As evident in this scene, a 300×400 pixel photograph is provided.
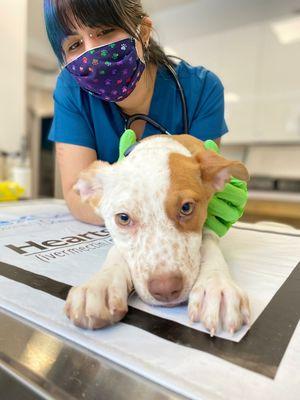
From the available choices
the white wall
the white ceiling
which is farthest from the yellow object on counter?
the white ceiling

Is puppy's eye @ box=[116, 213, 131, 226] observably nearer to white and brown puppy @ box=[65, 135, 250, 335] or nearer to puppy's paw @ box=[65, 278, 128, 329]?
white and brown puppy @ box=[65, 135, 250, 335]

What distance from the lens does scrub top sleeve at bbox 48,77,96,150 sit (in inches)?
47.3

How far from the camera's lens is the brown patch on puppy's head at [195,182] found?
1.92ft

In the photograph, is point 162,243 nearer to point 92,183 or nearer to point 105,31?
point 92,183

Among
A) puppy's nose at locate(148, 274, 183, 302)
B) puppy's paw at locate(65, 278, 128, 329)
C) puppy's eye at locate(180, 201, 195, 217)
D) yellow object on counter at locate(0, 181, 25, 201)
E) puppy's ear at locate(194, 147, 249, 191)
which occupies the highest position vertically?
puppy's ear at locate(194, 147, 249, 191)

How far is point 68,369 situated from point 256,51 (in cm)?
406

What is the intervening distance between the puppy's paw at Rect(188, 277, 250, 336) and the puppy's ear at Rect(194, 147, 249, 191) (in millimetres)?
222

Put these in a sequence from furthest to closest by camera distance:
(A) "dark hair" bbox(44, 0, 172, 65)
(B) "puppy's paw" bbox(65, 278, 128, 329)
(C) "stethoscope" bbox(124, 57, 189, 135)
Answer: (C) "stethoscope" bbox(124, 57, 189, 135) < (A) "dark hair" bbox(44, 0, 172, 65) < (B) "puppy's paw" bbox(65, 278, 128, 329)

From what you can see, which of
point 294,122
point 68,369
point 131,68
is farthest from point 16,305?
point 294,122

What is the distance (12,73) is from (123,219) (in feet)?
8.99

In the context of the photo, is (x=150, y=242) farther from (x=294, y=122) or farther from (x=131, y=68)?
(x=294, y=122)

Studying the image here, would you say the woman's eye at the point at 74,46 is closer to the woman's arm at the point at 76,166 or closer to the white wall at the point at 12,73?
the woman's arm at the point at 76,166

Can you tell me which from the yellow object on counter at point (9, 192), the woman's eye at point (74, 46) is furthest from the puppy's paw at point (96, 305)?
the yellow object on counter at point (9, 192)

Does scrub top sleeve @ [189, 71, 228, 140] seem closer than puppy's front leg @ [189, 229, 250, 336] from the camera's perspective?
No
